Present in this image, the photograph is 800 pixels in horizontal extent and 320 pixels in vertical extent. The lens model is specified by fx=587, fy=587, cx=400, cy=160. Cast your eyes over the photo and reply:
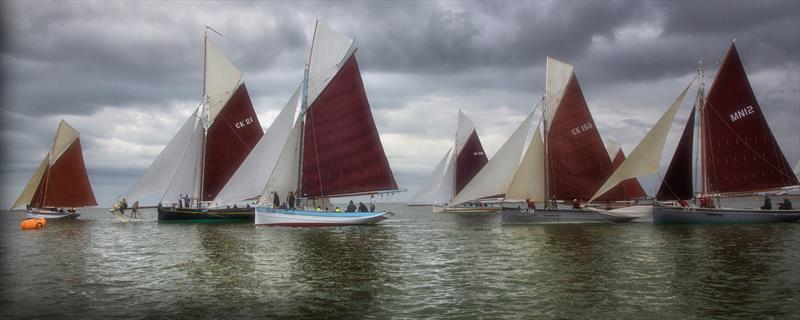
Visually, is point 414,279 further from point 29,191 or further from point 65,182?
point 29,191

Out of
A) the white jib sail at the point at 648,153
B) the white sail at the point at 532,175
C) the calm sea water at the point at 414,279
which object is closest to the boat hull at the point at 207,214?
the calm sea water at the point at 414,279

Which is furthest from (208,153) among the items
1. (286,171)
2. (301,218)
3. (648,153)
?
(648,153)

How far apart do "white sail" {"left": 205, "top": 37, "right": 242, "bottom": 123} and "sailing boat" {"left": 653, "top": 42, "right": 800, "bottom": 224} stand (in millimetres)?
A: 49918

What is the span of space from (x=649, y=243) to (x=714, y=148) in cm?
2327

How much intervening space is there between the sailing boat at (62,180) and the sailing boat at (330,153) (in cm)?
4004

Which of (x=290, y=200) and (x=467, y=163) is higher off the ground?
(x=467, y=163)

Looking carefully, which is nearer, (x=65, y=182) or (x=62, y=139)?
(x=62, y=139)

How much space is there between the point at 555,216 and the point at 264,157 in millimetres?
28598

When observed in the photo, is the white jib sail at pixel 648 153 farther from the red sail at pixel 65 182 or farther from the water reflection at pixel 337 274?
the red sail at pixel 65 182

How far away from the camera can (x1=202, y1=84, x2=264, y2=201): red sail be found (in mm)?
70312

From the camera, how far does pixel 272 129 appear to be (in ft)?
188

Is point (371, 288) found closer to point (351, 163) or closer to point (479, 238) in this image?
point (479, 238)

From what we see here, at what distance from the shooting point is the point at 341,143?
179 feet

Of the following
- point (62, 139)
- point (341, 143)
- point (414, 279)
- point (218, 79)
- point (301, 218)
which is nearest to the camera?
point (414, 279)
